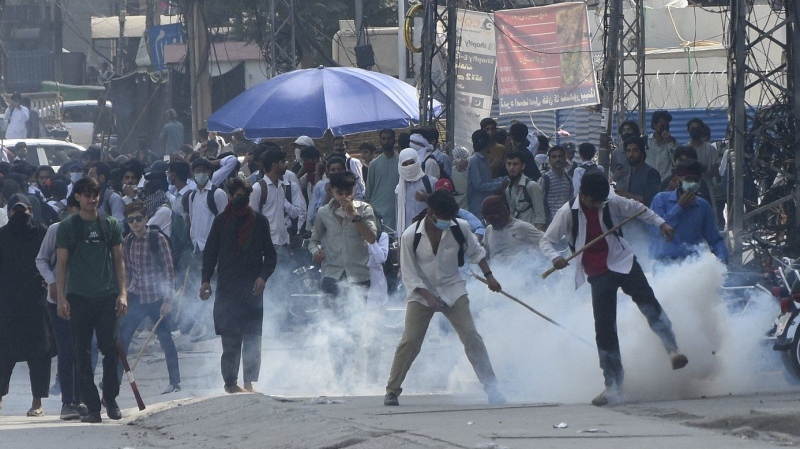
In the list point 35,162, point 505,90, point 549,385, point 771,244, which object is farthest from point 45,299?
point 35,162

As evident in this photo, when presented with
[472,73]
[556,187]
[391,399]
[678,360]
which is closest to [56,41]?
[472,73]

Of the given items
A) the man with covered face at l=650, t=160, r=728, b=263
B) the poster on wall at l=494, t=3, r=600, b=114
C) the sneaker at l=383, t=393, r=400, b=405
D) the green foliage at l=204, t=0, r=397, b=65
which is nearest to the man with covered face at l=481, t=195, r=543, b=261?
the man with covered face at l=650, t=160, r=728, b=263

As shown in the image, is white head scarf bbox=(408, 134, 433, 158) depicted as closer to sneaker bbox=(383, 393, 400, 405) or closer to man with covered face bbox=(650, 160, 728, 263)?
man with covered face bbox=(650, 160, 728, 263)

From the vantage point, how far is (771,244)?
41.6ft

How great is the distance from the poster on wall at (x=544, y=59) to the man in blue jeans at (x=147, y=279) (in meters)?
7.95

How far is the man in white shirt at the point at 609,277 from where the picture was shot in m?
8.36

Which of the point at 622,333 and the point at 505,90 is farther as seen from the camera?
the point at 505,90

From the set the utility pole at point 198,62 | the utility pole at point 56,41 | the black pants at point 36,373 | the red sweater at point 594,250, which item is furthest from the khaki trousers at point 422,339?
the utility pole at point 56,41

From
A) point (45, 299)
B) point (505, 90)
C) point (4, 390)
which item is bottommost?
point (4, 390)

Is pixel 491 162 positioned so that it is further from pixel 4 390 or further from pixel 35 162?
pixel 35 162

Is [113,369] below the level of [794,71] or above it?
below

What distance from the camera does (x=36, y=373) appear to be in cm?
951

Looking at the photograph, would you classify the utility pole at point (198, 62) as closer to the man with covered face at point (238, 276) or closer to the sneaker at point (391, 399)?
the man with covered face at point (238, 276)

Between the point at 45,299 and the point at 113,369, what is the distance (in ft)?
3.52
